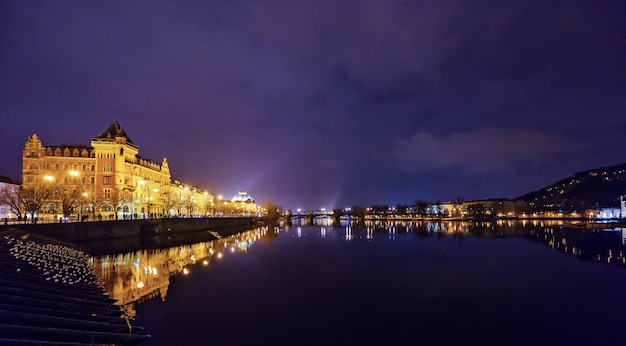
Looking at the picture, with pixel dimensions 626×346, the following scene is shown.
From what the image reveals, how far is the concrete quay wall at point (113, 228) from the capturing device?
5200 cm

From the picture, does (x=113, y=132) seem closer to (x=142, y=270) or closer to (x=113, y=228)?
(x=113, y=228)

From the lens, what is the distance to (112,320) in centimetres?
1870

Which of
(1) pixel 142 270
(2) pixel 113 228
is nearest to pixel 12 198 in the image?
(2) pixel 113 228

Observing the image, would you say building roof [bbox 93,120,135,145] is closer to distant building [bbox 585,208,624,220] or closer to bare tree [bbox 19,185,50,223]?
bare tree [bbox 19,185,50,223]

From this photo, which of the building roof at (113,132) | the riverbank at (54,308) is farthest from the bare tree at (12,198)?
the riverbank at (54,308)

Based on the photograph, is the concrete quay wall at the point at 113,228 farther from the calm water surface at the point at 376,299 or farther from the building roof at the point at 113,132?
the building roof at the point at 113,132

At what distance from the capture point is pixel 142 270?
36.8 m

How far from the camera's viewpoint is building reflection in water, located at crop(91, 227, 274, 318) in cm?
2667

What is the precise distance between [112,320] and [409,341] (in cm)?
1484

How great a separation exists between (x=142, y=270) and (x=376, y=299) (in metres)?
24.2

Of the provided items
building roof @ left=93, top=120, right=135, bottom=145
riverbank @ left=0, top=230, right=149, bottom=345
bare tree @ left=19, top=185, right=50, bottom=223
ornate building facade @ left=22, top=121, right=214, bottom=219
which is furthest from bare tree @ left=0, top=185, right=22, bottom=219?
riverbank @ left=0, top=230, right=149, bottom=345

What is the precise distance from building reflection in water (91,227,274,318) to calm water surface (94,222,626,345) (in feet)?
0.39

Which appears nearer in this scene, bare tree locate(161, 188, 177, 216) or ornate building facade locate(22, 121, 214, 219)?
ornate building facade locate(22, 121, 214, 219)

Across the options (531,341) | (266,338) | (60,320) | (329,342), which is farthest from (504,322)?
(60,320)
